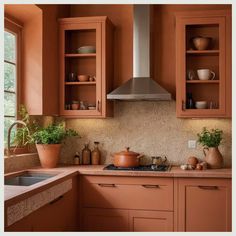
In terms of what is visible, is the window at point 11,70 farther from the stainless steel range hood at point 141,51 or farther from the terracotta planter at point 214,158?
the terracotta planter at point 214,158

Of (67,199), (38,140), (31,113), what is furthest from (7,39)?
(67,199)

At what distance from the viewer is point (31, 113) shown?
3.66 metres

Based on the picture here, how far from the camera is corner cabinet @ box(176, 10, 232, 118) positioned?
361cm

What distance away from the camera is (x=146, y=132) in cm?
Result: 401

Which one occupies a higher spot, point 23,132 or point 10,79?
point 10,79

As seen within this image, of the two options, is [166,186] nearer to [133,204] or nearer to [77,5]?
[133,204]

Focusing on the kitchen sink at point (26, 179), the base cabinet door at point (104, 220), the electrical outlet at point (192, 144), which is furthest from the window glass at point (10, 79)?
the electrical outlet at point (192, 144)

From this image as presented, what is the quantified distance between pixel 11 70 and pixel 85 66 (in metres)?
0.87

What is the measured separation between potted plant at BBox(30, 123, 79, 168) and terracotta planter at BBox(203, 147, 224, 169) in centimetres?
149

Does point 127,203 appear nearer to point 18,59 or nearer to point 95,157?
point 95,157

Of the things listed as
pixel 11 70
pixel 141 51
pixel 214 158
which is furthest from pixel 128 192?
pixel 11 70

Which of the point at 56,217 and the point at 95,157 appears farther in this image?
the point at 95,157

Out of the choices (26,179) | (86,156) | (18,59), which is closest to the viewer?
(26,179)

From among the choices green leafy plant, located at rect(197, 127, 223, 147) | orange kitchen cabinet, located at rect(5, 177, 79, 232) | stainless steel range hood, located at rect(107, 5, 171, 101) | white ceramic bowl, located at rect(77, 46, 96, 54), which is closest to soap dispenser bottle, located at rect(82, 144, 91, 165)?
orange kitchen cabinet, located at rect(5, 177, 79, 232)
